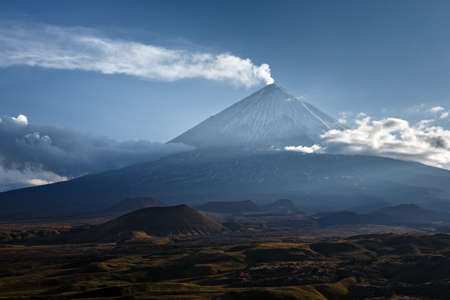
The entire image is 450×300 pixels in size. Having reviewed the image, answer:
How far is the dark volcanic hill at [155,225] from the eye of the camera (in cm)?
17150

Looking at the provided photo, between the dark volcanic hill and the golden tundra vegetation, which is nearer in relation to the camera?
the golden tundra vegetation

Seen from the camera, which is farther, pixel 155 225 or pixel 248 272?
pixel 155 225

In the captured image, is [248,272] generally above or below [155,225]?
below

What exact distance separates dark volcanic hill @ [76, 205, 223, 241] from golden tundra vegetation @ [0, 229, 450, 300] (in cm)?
4177

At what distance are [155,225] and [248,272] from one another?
4129 inches

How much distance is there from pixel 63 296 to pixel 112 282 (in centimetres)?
1325

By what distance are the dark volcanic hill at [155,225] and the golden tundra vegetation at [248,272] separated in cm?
4177

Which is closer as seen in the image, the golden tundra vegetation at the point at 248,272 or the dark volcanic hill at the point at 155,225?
the golden tundra vegetation at the point at 248,272

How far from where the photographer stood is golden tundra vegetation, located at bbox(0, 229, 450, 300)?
228ft

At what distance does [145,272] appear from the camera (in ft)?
295

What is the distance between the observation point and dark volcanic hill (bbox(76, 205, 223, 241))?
563 ft

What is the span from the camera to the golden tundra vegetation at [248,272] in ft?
228

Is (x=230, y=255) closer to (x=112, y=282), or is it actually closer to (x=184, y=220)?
(x=112, y=282)

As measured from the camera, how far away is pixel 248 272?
87.0 metres
